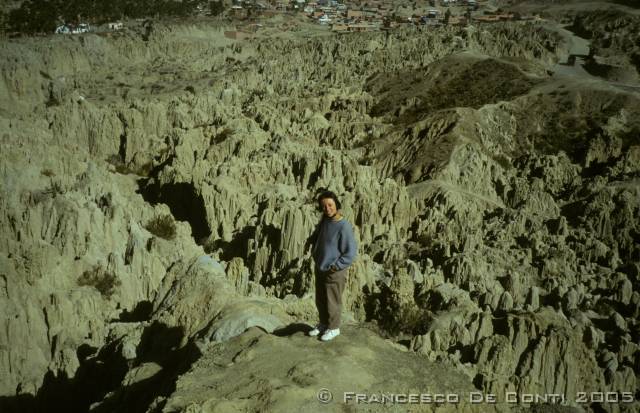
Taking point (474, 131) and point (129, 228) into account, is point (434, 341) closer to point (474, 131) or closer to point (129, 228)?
point (129, 228)

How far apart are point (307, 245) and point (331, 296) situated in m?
1.65

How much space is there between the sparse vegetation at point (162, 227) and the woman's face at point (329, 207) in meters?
13.6

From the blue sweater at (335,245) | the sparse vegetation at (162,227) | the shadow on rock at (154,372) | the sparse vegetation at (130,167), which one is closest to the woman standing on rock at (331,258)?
the blue sweater at (335,245)

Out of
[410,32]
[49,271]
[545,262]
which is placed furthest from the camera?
[410,32]

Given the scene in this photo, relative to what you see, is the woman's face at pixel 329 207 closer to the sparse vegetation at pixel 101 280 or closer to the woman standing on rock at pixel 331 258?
the woman standing on rock at pixel 331 258

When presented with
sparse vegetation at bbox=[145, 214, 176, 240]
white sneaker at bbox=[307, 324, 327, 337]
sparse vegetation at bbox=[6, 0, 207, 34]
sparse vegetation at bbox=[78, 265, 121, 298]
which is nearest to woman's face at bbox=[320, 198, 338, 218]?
white sneaker at bbox=[307, 324, 327, 337]

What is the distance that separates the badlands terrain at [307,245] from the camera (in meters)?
8.44

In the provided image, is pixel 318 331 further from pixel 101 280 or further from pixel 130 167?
pixel 130 167

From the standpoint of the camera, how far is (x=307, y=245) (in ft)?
29.5

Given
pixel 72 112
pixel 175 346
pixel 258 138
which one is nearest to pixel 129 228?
pixel 175 346

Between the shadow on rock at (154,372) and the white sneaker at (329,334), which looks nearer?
the white sneaker at (329,334)

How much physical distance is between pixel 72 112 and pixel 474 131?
81.3ft

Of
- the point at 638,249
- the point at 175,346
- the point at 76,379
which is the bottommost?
the point at 638,249

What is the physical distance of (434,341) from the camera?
14.0 m
